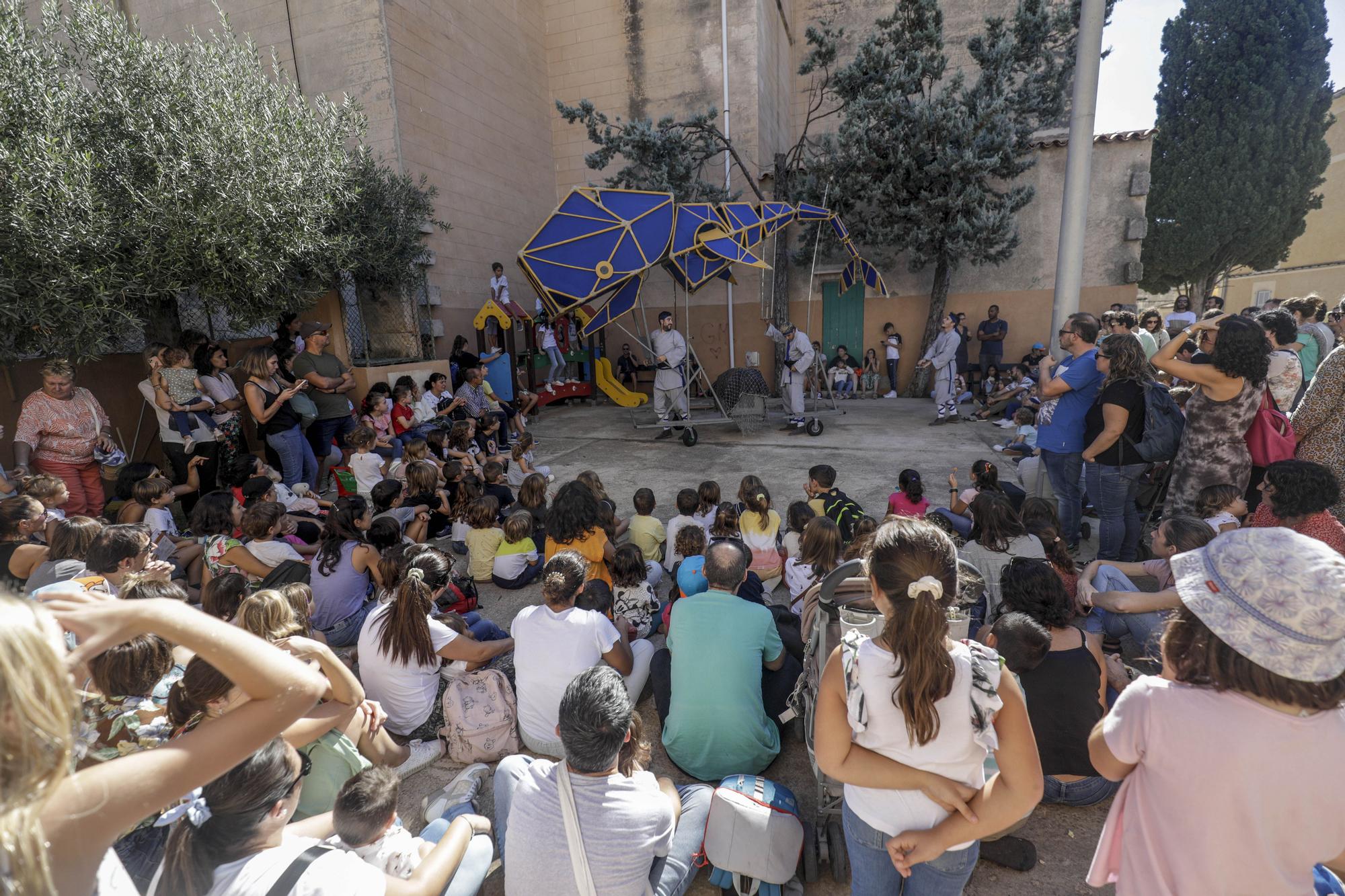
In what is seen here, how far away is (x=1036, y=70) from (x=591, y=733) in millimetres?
14623

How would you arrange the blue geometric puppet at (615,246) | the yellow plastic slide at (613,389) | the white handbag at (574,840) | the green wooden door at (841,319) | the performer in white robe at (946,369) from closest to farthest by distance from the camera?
the white handbag at (574,840), the blue geometric puppet at (615,246), the performer in white robe at (946,369), the yellow plastic slide at (613,389), the green wooden door at (841,319)

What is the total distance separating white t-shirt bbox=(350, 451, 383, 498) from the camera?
5699mm

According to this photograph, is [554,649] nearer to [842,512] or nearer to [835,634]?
[835,634]

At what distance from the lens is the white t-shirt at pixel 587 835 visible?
1.77 m

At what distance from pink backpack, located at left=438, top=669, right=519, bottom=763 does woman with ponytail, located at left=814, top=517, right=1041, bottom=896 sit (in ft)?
6.06

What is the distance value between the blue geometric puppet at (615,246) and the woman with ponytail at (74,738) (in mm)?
7011

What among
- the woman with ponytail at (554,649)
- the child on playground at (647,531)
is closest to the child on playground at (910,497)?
the child on playground at (647,531)

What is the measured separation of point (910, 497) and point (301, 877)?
13.1 ft

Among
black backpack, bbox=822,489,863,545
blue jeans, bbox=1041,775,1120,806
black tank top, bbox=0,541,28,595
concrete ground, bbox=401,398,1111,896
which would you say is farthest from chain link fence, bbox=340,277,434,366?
blue jeans, bbox=1041,775,1120,806

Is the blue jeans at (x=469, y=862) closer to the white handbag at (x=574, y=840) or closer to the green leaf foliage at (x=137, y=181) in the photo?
the white handbag at (x=574, y=840)

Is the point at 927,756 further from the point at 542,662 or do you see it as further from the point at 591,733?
the point at 542,662

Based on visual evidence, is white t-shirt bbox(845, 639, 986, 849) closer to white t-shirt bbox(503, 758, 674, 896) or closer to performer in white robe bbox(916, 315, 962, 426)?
white t-shirt bbox(503, 758, 674, 896)

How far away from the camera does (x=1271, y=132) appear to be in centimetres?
1524

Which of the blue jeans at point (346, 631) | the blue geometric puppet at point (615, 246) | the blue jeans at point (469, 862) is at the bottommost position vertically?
the blue jeans at point (346, 631)
